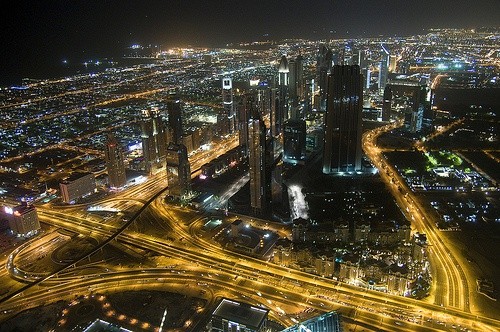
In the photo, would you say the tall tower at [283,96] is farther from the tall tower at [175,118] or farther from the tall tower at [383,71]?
the tall tower at [383,71]

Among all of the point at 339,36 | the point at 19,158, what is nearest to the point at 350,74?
the point at 19,158

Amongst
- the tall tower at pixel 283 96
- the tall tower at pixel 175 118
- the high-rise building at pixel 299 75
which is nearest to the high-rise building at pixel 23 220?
the tall tower at pixel 175 118

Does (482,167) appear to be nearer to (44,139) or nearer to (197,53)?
(44,139)

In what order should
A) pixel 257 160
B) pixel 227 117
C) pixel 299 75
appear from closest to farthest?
1. pixel 257 160
2. pixel 227 117
3. pixel 299 75

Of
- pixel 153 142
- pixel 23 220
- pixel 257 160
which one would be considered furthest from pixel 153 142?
pixel 23 220

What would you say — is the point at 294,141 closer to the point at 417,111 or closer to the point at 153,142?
the point at 153,142

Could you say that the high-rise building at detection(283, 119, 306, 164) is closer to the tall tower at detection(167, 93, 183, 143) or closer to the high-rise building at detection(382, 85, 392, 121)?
the tall tower at detection(167, 93, 183, 143)
